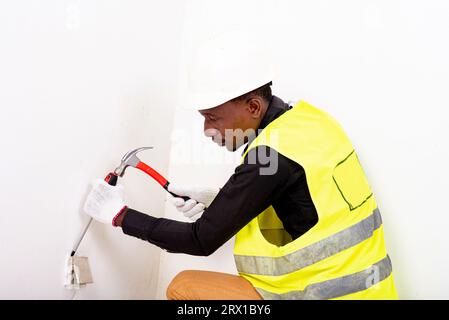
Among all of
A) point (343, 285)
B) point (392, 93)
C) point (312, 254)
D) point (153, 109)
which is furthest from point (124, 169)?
point (392, 93)

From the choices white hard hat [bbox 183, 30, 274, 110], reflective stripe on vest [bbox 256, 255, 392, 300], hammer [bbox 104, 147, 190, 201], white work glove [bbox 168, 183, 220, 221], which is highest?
white hard hat [bbox 183, 30, 274, 110]

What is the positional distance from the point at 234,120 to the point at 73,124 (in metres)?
0.48

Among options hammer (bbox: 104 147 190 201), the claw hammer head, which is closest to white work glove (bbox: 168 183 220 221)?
hammer (bbox: 104 147 190 201)

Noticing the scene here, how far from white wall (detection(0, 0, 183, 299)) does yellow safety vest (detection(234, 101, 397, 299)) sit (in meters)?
0.52

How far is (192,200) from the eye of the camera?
142 centimetres

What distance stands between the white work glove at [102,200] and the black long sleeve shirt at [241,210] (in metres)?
0.08

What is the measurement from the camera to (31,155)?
118 centimetres

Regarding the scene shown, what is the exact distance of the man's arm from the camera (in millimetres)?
1138

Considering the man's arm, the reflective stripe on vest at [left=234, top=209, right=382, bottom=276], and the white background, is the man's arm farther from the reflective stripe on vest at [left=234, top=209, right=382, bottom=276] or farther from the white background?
the white background

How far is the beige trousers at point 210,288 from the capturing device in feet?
4.10

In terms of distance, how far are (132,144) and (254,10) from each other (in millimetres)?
686

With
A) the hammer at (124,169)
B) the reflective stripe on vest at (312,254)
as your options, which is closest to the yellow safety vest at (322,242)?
the reflective stripe on vest at (312,254)
